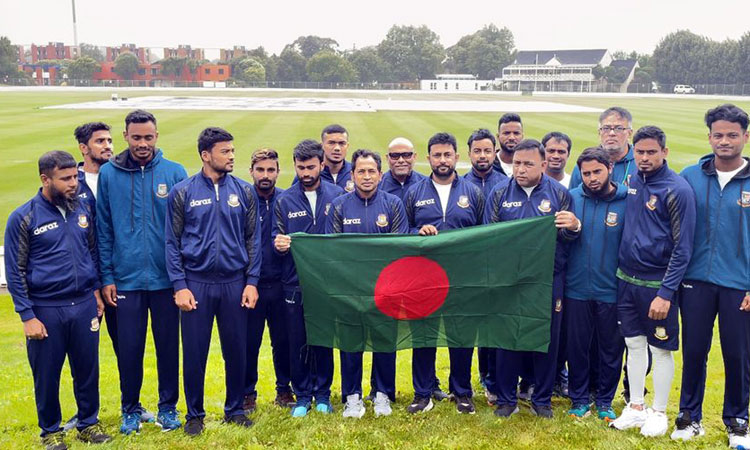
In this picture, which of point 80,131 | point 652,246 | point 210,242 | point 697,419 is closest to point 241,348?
point 210,242

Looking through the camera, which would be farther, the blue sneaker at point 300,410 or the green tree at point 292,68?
the green tree at point 292,68

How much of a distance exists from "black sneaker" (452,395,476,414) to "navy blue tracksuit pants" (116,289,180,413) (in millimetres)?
2590

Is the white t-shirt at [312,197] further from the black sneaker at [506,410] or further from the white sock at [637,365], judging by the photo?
the white sock at [637,365]

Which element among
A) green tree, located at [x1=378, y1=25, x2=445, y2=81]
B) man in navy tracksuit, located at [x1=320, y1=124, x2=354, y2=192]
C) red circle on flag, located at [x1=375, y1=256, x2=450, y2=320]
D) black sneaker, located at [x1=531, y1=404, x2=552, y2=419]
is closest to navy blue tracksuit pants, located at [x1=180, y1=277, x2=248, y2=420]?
red circle on flag, located at [x1=375, y1=256, x2=450, y2=320]

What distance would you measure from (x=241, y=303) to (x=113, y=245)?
1.22 metres

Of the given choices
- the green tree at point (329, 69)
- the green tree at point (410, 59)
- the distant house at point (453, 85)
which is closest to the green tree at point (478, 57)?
the green tree at point (410, 59)

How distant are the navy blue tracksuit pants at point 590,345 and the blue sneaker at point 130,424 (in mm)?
3935

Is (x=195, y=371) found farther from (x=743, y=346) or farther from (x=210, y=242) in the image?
(x=743, y=346)

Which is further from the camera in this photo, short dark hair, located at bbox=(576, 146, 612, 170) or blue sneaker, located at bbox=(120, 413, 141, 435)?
blue sneaker, located at bbox=(120, 413, 141, 435)

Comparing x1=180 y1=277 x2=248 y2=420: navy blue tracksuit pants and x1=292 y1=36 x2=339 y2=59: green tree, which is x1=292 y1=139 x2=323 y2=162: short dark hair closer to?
x1=180 y1=277 x2=248 y2=420: navy blue tracksuit pants

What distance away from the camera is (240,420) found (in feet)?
18.2

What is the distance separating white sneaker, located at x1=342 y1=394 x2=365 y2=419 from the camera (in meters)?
5.70

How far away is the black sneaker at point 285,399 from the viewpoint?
19.9 ft

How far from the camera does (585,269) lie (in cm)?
546
